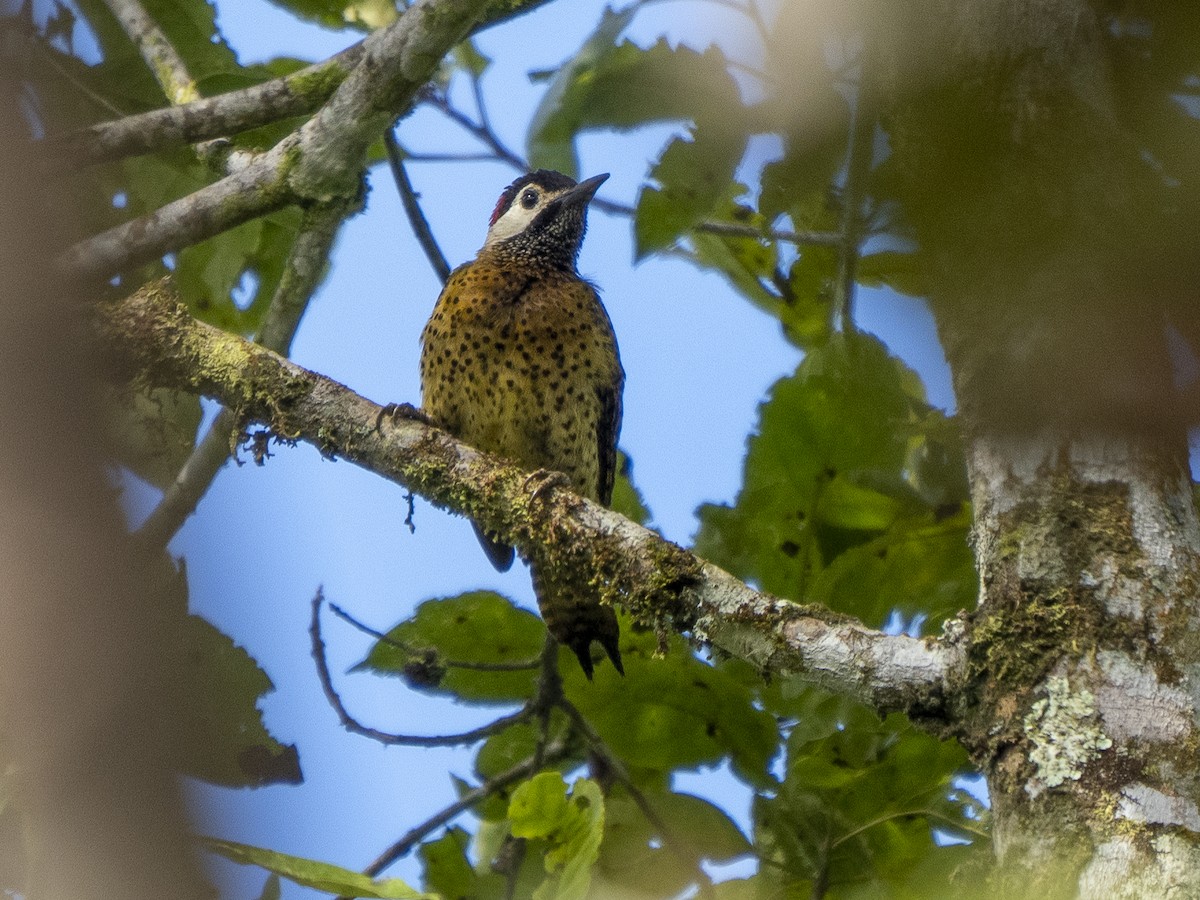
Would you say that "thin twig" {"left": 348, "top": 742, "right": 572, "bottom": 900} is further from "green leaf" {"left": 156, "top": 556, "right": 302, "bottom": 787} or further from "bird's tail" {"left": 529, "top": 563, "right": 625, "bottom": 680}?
"green leaf" {"left": 156, "top": 556, "right": 302, "bottom": 787}

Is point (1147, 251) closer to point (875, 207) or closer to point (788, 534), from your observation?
point (875, 207)

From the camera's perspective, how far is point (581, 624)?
12.7 ft

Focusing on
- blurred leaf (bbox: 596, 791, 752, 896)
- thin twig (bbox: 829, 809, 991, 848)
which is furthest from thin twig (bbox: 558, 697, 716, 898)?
thin twig (bbox: 829, 809, 991, 848)

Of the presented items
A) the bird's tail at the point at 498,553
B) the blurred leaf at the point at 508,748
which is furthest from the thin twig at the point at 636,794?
the bird's tail at the point at 498,553

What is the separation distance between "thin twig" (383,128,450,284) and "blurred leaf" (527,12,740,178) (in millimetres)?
1462

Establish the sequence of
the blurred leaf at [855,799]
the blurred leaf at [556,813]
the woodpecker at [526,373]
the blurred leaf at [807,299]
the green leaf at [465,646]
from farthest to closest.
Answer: the woodpecker at [526,373]
the blurred leaf at [807,299]
the green leaf at [465,646]
the blurred leaf at [855,799]
the blurred leaf at [556,813]

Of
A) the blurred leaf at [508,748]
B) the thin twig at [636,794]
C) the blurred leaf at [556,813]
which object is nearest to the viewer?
the blurred leaf at [556,813]

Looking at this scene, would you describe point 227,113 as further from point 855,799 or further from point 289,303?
point 855,799

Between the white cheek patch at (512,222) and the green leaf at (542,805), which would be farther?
the white cheek patch at (512,222)

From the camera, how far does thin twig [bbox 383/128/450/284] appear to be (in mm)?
4652

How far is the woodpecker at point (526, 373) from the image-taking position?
486 centimetres

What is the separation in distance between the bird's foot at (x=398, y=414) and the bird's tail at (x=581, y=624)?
0.68 m

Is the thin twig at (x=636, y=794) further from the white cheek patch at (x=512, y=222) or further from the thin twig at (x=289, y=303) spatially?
the white cheek patch at (x=512, y=222)

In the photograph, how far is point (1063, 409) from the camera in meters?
1.55
